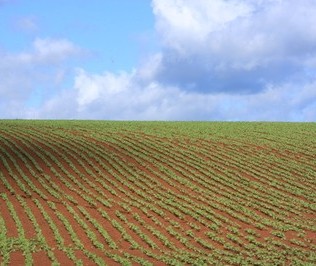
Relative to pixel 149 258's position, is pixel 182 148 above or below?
above

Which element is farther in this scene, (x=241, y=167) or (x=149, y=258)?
(x=241, y=167)

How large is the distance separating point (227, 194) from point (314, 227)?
6.11 m

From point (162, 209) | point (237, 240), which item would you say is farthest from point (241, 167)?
point (237, 240)

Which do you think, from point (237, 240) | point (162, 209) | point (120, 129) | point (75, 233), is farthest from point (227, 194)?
point (120, 129)

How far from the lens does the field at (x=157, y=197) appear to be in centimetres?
2555

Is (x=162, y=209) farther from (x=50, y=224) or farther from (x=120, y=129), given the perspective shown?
(x=120, y=129)

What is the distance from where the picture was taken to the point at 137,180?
122 ft

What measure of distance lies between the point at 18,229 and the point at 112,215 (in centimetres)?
515

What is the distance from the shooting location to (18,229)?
89.4 ft

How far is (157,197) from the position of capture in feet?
112

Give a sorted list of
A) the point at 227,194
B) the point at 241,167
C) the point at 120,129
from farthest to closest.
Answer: the point at 120,129 < the point at 241,167 < the point at 227,194

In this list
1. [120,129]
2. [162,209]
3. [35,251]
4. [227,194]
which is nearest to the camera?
[35,251]

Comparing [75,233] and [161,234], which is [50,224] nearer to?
[75,233]

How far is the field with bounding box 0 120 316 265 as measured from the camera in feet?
83.8
